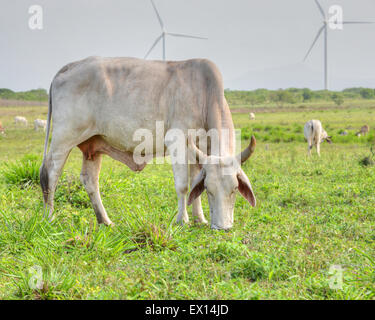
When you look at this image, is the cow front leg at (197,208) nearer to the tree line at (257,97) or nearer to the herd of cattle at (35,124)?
the herd of cattle at (35,124)

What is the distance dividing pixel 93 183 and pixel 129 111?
4.29 ft

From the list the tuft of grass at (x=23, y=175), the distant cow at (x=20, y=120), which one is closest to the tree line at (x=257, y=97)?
the distant cow at (x=20, y=120)

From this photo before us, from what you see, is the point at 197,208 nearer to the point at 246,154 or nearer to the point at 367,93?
the point at 246,154

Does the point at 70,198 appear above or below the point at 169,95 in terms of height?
below

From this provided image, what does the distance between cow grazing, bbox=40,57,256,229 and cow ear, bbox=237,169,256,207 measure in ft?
0.04

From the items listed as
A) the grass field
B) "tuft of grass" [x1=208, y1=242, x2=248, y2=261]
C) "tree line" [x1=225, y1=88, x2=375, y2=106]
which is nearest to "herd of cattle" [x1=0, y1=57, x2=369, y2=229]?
the grass field

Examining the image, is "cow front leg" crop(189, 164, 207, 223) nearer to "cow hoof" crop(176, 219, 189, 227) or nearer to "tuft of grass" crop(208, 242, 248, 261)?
"cow hoof" crop(176, 219, 189, 227)

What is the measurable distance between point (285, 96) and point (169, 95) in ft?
234

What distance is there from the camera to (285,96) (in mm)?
74875

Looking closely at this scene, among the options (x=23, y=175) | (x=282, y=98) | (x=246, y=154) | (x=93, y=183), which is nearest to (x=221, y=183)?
(x=246, y=154)

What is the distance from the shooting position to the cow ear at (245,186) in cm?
541

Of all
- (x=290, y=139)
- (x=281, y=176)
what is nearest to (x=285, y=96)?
(x=290, y=139)

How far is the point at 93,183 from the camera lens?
22.1 feet

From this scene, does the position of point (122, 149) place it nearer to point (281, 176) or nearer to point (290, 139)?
point (281, 176)
